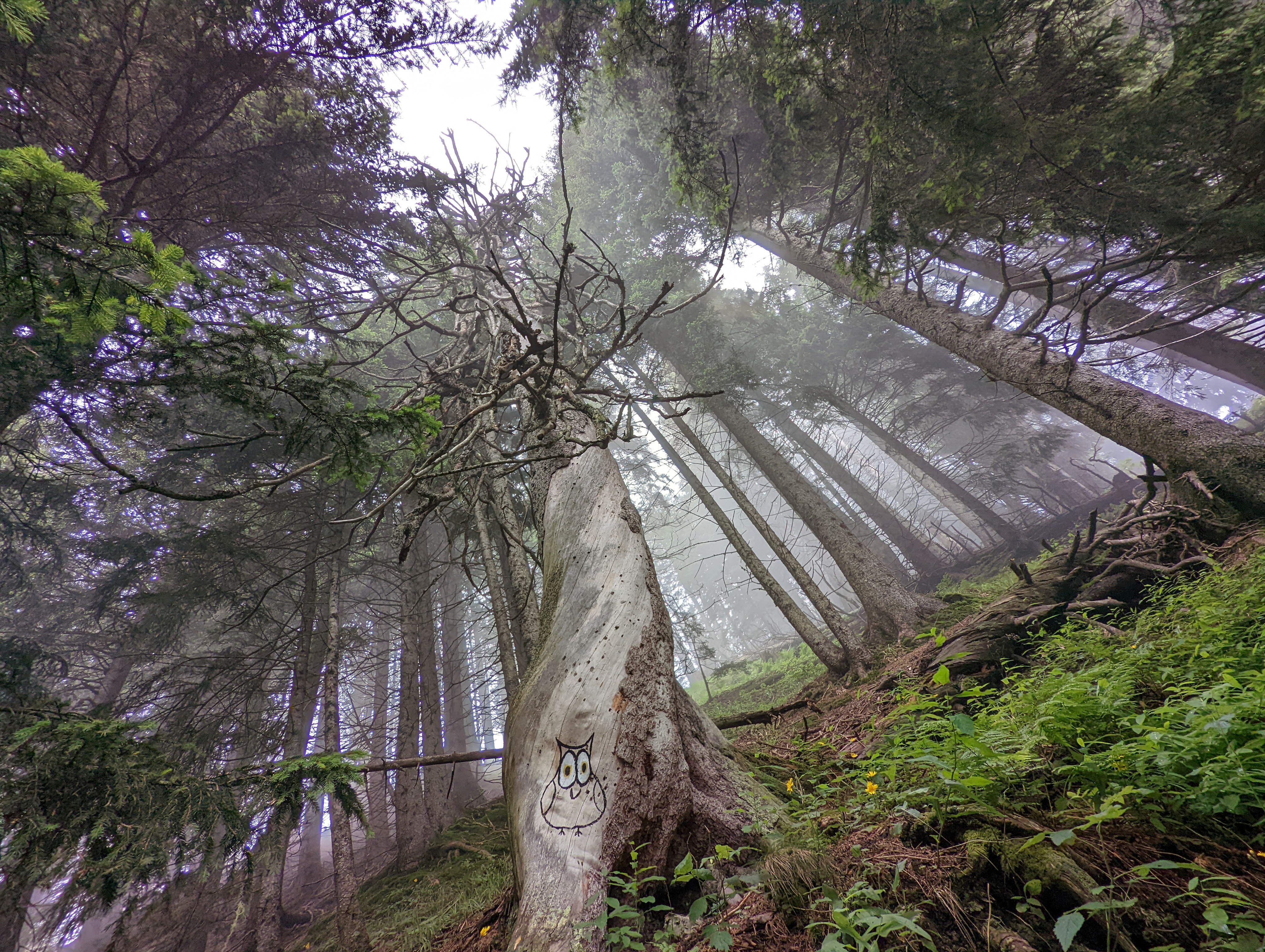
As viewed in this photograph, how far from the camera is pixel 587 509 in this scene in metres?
3.40

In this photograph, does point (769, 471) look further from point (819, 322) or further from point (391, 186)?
point (819, 322)

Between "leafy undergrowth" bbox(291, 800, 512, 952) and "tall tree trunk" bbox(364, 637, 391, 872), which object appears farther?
"tall tree trunk" bbox(364, 637, 391, 872)

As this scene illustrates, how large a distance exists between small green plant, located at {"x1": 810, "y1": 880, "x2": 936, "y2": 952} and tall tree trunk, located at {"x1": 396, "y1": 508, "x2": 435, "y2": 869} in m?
4.88

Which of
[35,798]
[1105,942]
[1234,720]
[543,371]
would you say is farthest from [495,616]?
[1234,720]

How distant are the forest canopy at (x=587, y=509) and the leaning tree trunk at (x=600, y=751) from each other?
0.02 meters

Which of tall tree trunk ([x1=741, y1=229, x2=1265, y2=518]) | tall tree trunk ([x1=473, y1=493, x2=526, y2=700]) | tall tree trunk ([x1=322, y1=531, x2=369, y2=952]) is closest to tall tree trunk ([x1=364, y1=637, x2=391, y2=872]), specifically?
tall tree trunk ([x1=322, y1=531, x2=369, y2=952])

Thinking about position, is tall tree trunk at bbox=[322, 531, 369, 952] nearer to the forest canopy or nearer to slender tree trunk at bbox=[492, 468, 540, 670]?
the forest canopy

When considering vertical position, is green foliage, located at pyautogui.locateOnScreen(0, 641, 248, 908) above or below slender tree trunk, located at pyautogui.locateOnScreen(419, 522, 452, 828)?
below

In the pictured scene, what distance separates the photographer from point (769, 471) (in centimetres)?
866

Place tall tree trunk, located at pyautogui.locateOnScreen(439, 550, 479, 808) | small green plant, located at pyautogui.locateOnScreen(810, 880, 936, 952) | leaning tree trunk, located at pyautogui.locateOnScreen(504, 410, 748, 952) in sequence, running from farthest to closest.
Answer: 1. tall tree trunk, located at pyautogui.locateOnScreen(439, 550, 479, 808)
2. leaning tree trunk, located at pyautogui.locateOnScreen(504, 410, 748, 952)
3. small green plant, located at pyautogui.locateOnScreen(810, 880, 936, 952)

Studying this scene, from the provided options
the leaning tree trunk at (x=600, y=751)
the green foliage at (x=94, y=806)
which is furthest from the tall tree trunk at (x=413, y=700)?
the leaning tree trunk at (x=600, y=751)

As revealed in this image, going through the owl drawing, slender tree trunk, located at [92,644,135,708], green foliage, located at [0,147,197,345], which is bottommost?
the owl drawing

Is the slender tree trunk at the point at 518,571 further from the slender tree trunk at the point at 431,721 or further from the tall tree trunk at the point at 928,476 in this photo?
the tall tree trunk at the point at 928,476

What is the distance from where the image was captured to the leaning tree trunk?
77.5 inches
